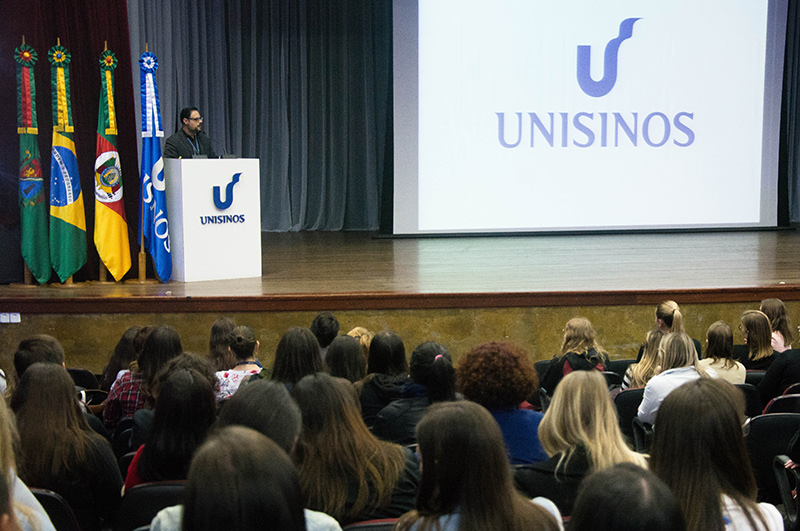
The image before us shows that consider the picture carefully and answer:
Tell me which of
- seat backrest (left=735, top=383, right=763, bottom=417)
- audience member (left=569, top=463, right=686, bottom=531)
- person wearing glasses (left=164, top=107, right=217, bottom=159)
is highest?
person wearing glasses (left=164, top=107, right=217, bottom=159)

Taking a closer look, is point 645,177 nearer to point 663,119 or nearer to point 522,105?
point 663,119

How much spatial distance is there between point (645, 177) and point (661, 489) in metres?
7.90

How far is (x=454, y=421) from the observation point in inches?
62.6

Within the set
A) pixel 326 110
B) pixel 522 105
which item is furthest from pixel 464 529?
pixel 326 110

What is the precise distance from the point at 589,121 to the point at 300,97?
3.70 metres

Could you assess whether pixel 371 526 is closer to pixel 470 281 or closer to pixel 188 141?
pixel 470 281

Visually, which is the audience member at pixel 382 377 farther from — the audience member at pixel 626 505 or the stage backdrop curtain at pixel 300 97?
the stage backdrop curtain at pixel 300 97

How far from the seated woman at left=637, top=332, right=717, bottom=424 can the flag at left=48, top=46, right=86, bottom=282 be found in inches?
159

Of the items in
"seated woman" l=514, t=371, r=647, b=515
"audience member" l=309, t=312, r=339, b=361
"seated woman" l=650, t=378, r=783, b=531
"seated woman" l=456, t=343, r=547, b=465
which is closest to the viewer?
"seated woman" l=650, t=378, r=783, b=531

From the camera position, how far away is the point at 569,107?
28.2 ft

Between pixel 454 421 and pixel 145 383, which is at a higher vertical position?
pixel 454 421

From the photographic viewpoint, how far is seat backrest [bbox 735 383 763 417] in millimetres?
3342

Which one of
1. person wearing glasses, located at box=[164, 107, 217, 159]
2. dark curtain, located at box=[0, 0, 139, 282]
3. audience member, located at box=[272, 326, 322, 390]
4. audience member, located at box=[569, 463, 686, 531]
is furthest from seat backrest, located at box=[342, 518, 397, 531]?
dark curtain, located at box=[0, 0, 139, 282]

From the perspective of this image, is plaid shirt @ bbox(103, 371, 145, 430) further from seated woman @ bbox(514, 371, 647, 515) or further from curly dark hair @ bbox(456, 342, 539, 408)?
seated woman @ bbox(514, 371, 647, 515)
